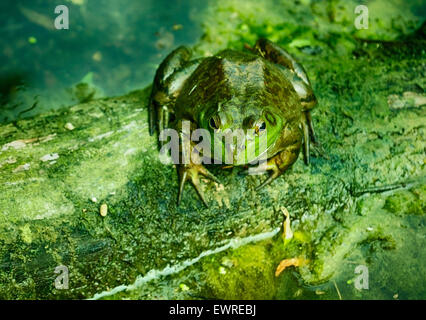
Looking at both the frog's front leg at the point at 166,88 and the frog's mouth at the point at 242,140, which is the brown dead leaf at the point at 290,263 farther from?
the frog's front leg at the point at 166,88

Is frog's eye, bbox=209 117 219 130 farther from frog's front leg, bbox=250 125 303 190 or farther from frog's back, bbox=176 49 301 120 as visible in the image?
frog's front leg, bbox=250 125 303 190

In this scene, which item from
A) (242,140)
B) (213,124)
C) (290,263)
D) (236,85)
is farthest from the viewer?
(290,263)

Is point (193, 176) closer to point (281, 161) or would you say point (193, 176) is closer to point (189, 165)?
point (189, 165)

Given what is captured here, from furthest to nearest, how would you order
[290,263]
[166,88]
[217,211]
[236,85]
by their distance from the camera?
[166,88]
[290,263]
[217,211]
[236,85]

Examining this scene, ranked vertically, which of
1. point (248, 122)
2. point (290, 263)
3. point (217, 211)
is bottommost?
point (290, 263)

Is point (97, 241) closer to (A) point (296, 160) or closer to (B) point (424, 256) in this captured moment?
(A) point (296, 160)

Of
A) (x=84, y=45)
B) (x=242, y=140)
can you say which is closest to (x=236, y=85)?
(x=242, y=140)

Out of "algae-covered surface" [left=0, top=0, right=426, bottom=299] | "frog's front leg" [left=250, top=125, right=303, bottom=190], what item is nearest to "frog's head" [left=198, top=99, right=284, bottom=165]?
"frog's front leg" [left=250, top=125, right=303, bottom=190]
